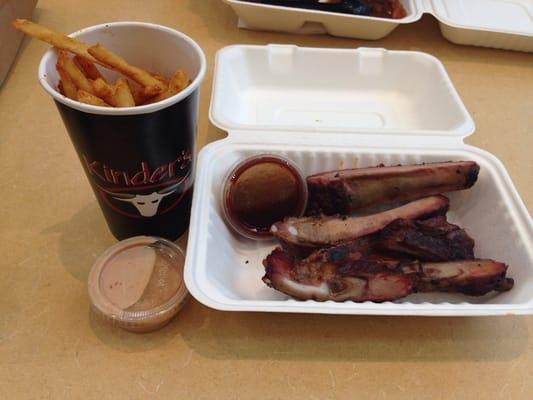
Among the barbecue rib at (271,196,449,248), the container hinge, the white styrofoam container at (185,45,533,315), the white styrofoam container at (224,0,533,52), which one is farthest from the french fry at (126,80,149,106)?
the container hinge

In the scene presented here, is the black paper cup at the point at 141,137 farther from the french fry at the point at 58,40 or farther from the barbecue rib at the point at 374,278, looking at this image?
the barbecue rib at the point at 374,278

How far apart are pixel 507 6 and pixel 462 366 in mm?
1379

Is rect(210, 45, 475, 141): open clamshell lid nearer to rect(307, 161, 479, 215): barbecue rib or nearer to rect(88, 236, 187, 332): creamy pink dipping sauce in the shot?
rect(307, 161, 479, 215): barbecue rib

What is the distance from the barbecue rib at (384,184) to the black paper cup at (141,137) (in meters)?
0.27

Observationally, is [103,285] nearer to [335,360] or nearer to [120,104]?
[120,104]

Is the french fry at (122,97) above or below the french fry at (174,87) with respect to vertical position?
above

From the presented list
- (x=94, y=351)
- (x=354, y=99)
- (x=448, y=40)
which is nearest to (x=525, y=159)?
(x=354, y=99)

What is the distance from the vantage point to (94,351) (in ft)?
2.29

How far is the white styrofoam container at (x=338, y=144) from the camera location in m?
0.73

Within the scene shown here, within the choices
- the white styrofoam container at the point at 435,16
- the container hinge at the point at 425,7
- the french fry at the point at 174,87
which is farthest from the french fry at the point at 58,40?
the container hinge at the point at 425,7

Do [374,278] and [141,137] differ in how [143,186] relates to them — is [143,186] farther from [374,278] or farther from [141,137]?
[374,278]

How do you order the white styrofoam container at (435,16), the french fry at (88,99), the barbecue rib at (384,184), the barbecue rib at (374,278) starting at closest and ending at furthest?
the french fry at (88,99) < the barbecue rib at (374,278) < the barbecue rib at (384,184) < the white styrofoam container at (435,16)

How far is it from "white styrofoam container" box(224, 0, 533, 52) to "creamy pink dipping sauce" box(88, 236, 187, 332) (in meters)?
0.90

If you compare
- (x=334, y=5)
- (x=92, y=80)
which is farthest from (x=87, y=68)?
(x=334, y=5)
